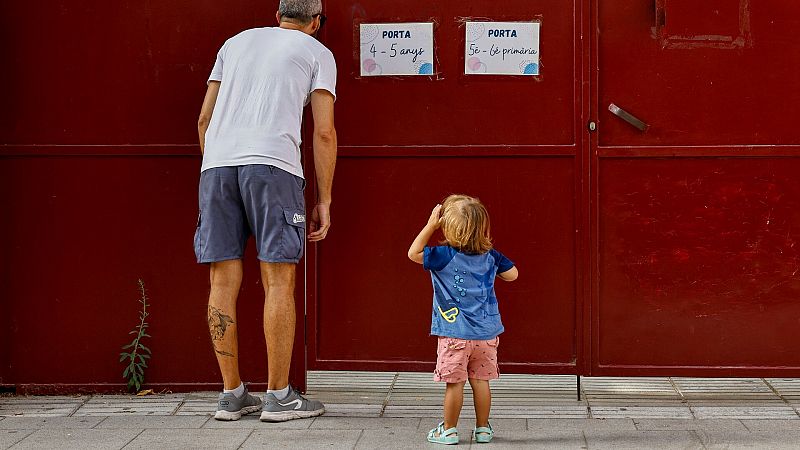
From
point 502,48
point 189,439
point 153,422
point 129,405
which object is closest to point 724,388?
point 502,48

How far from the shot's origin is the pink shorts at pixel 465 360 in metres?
4.70

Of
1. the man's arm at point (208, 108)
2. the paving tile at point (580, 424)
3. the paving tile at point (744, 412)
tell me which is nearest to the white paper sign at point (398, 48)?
the man's arm at point (208, 108)

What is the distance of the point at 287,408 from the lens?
514 cm

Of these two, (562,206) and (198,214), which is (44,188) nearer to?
(198,214)

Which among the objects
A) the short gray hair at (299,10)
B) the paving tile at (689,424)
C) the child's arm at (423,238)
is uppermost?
the short gray hair at (299,10)

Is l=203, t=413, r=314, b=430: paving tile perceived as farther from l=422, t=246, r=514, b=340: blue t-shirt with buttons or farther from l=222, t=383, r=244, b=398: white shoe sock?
l=422, t=246, r=514, b=340: blue t-shirt with buttons

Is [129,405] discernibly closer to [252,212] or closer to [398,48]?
[252,212]

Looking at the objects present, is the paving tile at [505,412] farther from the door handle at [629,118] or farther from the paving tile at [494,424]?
the door handle at [629,118]

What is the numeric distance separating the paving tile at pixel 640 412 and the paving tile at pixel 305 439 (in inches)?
43.3

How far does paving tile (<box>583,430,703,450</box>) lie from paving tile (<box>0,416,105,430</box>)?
82.2 inches

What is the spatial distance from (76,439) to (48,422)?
0.37 metres

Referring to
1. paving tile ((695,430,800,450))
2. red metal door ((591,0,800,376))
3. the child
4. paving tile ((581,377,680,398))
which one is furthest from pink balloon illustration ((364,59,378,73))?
paving tile ((695,430,800,450))

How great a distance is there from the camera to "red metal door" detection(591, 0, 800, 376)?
18.2 feet

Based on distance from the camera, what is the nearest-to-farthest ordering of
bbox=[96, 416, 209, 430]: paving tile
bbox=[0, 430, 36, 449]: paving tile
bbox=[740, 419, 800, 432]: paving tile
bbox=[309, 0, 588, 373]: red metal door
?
1. bbox=[0, 430, 36, 449]: paving tile
2. bbox=[740, 419, 800, 432]: paving tile
3. bbox=[96, 416, 209, 430]: paving tile
4. bbox=[309, 0, 588, 373]: red metal door
